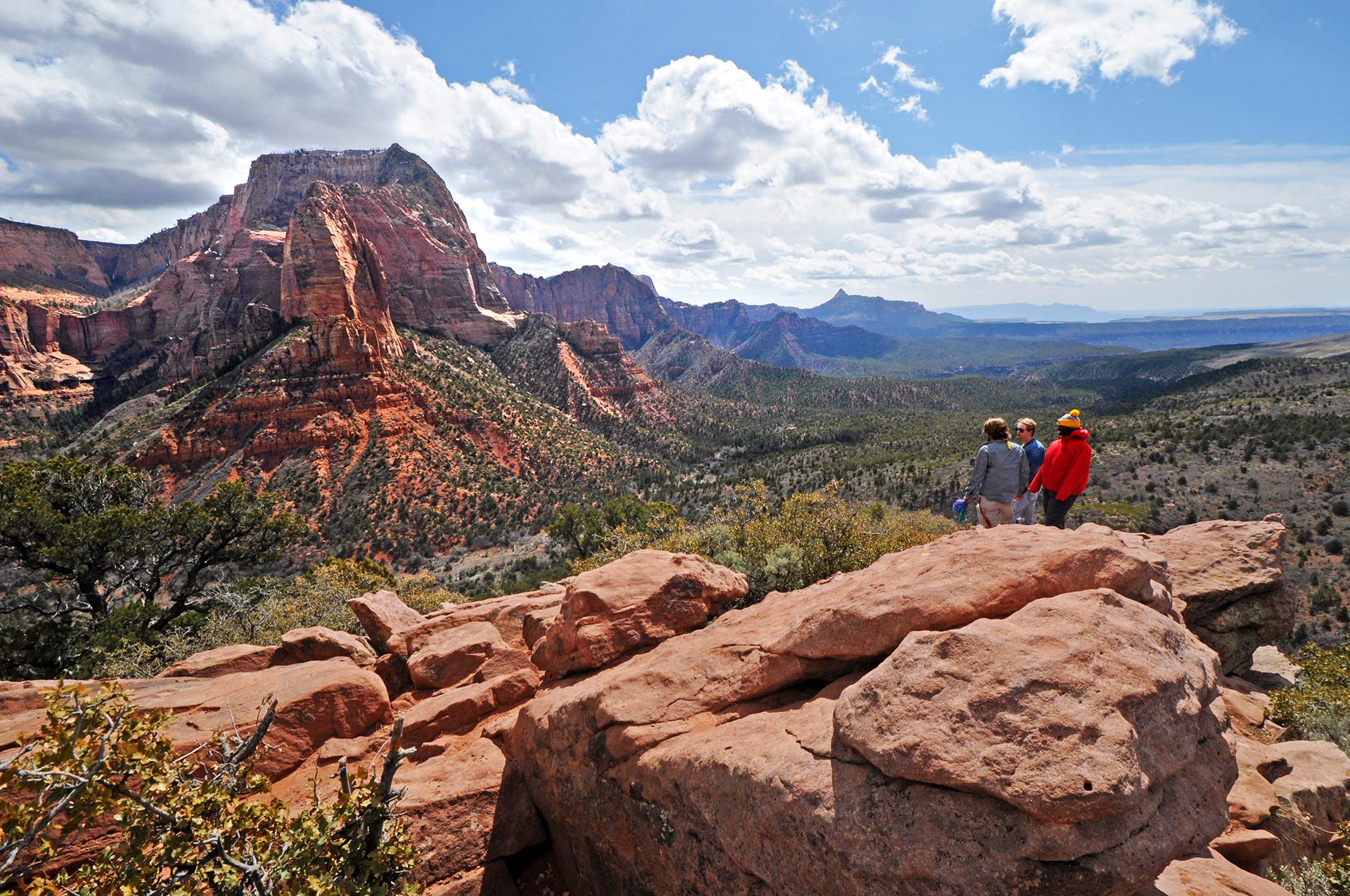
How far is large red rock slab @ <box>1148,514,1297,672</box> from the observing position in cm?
1257

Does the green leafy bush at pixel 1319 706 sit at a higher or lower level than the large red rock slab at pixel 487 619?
lower

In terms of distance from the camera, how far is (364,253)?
292 feet

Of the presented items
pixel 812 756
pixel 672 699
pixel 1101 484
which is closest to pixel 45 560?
pixel 672 699

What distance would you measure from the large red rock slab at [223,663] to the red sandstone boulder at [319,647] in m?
0.57

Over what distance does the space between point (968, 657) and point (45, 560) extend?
102 feet

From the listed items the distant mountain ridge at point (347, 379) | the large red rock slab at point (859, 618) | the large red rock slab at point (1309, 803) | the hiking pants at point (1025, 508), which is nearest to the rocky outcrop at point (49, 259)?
the distant mountain ridge at point (347, 379)

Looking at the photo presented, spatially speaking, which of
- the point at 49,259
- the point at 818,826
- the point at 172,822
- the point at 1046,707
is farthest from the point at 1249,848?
the point at 49,259

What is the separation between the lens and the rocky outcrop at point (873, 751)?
4.78 m

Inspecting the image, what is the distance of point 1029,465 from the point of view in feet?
39.6

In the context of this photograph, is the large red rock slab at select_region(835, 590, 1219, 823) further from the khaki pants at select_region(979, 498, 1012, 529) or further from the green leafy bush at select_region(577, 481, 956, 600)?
the green leafy bush at select_region(577, 481, 956, 600)

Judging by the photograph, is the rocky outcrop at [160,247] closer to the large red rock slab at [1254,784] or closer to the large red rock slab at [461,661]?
the large red rock slab at [461,661]

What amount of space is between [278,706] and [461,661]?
3.44 meters

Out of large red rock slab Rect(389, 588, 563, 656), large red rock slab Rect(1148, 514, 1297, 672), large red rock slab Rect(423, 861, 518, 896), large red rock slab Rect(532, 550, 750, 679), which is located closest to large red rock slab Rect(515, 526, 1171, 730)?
large red rock slab Rect(532, 550, 750, 679)

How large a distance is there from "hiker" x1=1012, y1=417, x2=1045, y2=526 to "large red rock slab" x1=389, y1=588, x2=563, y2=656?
1112cm
